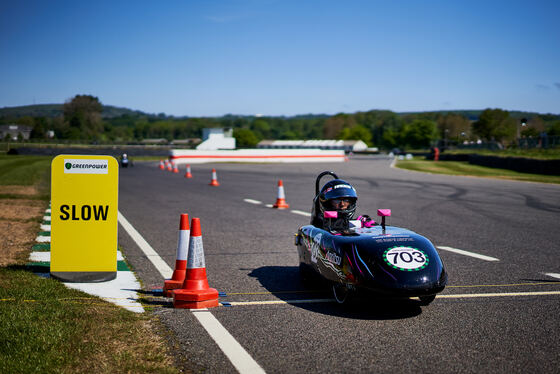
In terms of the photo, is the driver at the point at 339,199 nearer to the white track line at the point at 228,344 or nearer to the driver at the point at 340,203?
the driver at the point at 340,203

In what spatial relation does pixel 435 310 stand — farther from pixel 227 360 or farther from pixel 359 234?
pixel 227 360

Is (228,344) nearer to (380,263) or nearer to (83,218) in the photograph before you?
(380,263)

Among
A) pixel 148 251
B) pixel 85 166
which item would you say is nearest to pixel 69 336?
pixel 85 166

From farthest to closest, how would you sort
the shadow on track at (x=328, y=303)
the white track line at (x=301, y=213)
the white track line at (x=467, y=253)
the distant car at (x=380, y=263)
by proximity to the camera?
the white track line at (x=301, y=213) → the white track line at (x=467, y=253) → the shadow on track at (x=328, y=303) → the distant car at (x=380, y=263)

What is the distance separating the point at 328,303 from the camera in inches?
241

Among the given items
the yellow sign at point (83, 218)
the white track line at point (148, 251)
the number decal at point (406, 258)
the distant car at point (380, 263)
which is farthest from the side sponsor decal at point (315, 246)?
the yellow sign at point (83, 218)

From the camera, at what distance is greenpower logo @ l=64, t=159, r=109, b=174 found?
689cm

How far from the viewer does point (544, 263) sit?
8.24m

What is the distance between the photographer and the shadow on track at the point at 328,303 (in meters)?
5.67


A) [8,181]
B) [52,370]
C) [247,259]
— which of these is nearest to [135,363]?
[52,370]

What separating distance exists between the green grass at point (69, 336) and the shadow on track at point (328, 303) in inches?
67.9

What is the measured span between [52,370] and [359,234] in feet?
10.7

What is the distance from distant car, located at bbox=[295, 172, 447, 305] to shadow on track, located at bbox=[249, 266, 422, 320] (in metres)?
0.14

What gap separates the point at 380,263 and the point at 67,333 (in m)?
2.78
